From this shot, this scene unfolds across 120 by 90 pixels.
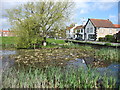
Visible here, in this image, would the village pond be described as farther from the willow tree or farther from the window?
the window

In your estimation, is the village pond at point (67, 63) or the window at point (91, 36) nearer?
the village pond at point (67, 63)

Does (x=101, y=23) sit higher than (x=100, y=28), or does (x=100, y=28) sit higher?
(x=101, y=23)

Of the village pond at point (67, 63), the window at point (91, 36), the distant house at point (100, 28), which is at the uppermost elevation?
the distant house at point (100, 28)

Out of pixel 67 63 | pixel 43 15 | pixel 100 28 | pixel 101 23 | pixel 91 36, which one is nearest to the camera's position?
pixel 67 63

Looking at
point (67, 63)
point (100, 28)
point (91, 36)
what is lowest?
point (67, 63)

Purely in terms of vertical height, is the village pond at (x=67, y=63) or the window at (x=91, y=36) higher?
the window at (x=91, y=36)

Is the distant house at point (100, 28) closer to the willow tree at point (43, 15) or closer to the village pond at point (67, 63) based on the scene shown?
the willow tree at point (43, 15)

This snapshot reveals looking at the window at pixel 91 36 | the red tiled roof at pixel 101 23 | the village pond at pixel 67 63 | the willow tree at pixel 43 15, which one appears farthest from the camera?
the window at pixel 91 36

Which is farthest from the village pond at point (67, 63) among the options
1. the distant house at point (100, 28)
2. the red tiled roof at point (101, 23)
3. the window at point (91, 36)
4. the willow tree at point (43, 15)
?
the window at point (91, 36)

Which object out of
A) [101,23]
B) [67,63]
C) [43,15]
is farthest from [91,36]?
[67,63]

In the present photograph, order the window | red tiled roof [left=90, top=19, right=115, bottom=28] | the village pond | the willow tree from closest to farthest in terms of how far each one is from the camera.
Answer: the village pond
the willow tree
red tiled roof [left=90, top=19, right=115, bottom=28]
the window

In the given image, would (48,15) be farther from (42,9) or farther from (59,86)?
(59,86)

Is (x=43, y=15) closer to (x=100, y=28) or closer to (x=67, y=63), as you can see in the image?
(x=67, y=63)

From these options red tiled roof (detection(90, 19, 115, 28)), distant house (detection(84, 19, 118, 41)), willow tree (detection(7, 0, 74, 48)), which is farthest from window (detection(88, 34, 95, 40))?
willow tree (detection(7, 0, 74, 48))
